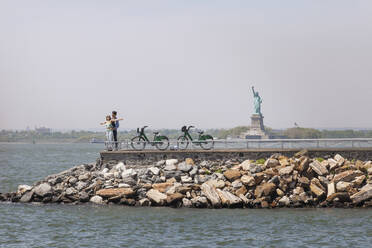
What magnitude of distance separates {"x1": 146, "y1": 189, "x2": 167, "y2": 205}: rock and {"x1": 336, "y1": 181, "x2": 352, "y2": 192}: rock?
Answer: 8.24 meters

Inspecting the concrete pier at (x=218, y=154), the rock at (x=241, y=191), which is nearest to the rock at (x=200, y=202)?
the rock at (x=241, y=191)

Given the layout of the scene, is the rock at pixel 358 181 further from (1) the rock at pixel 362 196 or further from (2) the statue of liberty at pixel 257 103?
(2) the statue of liberty at pixel 257 103

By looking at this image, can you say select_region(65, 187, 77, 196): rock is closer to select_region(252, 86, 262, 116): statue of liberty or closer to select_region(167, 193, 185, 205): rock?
select_region(167, 193, 185, 205): rock

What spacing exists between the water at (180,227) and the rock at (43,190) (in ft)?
5.23

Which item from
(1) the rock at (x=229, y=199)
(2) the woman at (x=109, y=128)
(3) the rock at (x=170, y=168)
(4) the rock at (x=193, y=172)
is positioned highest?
(2) the woman at (x=109, y=128)

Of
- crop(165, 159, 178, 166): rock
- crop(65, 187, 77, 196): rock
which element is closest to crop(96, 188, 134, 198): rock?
crop(65, 187, 77, 196): rock

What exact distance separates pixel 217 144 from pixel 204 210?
615 centimetres

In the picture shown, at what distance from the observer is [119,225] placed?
24.0 m

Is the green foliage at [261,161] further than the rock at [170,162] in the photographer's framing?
No

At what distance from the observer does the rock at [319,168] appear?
28.5m

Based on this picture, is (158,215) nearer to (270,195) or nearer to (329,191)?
(270,195)

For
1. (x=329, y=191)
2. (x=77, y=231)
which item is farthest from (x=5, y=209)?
(x=329, y=191)

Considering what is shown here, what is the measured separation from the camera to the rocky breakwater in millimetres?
27125

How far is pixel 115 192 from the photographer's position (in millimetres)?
28531
